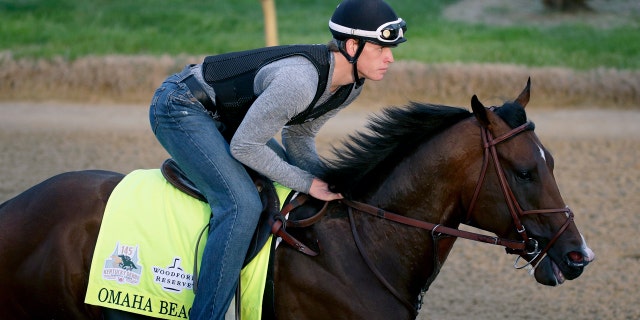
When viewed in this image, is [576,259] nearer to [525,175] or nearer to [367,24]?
[525,175]

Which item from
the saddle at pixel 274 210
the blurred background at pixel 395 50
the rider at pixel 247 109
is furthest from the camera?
the blurred background at pixel 395 50

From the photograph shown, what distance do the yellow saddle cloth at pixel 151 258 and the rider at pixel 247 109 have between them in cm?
12

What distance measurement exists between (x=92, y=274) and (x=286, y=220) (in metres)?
0.91

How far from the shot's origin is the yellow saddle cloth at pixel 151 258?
151 inches

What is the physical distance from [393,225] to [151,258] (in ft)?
3.55

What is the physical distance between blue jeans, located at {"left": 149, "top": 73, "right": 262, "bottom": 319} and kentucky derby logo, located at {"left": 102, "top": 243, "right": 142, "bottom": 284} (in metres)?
0.34

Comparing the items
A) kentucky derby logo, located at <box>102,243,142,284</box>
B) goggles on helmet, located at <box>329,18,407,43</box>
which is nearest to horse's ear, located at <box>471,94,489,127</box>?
goggles on helmet, located at <box>329,18,407,43</box>

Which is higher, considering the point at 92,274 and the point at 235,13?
the point at 92,274

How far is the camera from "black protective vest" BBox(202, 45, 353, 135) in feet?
12.2

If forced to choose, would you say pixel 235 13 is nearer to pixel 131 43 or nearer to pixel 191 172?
pixel 131 43

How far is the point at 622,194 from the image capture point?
8.50m

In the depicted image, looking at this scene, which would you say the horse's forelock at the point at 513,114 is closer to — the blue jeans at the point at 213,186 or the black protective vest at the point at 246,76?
the black protective vest at the point at 246,76

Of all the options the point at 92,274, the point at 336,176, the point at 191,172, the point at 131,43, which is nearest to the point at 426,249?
the point at 336,176

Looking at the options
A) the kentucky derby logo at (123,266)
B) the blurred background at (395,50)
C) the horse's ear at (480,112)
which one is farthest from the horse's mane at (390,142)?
the blurred background at (395,50)
